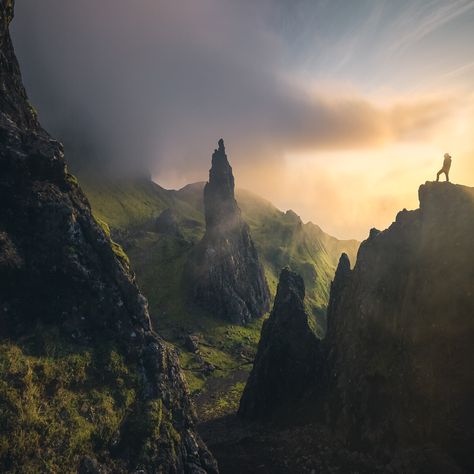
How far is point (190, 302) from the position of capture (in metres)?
195

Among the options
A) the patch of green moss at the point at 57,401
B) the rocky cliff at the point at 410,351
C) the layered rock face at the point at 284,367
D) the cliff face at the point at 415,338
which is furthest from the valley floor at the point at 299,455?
the patch of green moss at the point at 57,401

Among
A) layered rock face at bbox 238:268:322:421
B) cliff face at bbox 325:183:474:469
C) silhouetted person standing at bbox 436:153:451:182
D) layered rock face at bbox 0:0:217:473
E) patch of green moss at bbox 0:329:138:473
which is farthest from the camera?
layered rock face at bbox 238:268:322:421

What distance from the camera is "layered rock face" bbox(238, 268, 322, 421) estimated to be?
81.4 metres

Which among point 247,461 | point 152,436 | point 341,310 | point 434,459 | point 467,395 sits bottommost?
point 247,461

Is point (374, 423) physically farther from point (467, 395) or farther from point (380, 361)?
point (467, 395)

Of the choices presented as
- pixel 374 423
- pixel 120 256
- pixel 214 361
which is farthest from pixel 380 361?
pixel 214 361

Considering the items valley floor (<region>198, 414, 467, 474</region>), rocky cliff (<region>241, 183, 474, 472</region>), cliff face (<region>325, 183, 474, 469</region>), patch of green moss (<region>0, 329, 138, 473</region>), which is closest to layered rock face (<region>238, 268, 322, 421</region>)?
rocky cliff (<region>241, 183, 474, 472</region>)

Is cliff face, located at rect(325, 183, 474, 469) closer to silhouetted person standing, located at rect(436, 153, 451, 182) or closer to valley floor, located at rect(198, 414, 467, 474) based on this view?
silhouetted person standing, located at rect(436, 153, 451, 182)

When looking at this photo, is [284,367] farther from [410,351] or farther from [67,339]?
[67,339]

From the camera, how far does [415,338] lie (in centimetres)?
5947

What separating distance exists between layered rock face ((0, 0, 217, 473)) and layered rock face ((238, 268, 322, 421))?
1266 inches

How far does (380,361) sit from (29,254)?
56024 millimetres

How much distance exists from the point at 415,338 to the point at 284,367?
34.3 m

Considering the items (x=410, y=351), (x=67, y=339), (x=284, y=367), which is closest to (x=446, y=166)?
(x=410, y=351)
